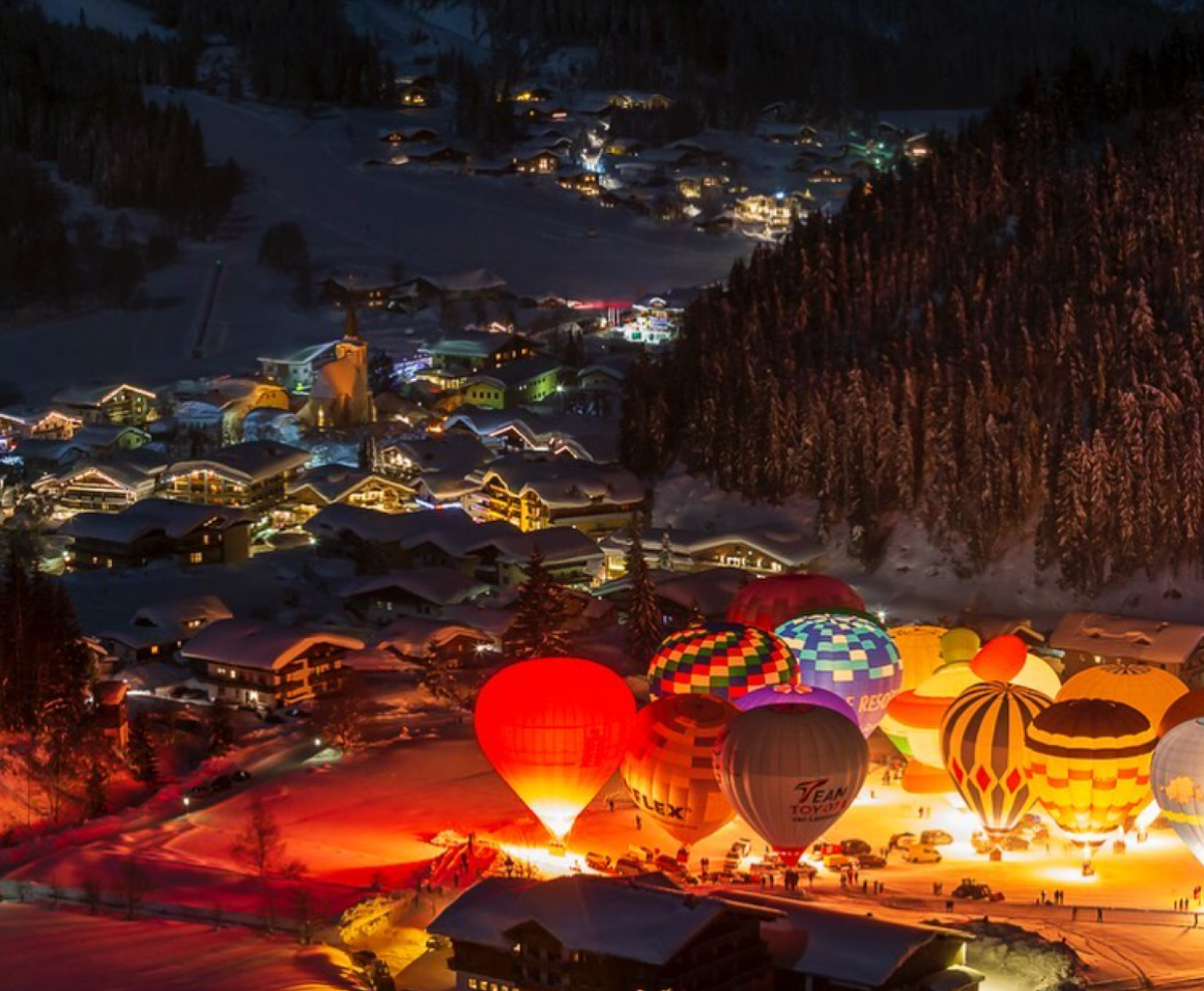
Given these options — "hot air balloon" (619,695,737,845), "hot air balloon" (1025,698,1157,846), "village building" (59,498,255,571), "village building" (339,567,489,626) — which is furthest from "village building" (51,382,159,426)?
"hot air balloon" (1025,698,1157,846)

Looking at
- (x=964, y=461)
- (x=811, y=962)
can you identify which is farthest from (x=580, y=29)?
(x=811, y=962)

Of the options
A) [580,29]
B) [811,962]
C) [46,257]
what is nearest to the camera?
[811,962]

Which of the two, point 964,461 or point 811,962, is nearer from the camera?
point 811,962

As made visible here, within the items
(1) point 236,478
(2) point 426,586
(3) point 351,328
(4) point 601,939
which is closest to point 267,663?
(2) point 426,586

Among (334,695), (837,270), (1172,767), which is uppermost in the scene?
(837,270)

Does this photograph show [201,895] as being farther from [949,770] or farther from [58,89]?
[58,89]

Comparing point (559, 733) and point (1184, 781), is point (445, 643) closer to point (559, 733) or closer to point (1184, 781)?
point (559, 733)
